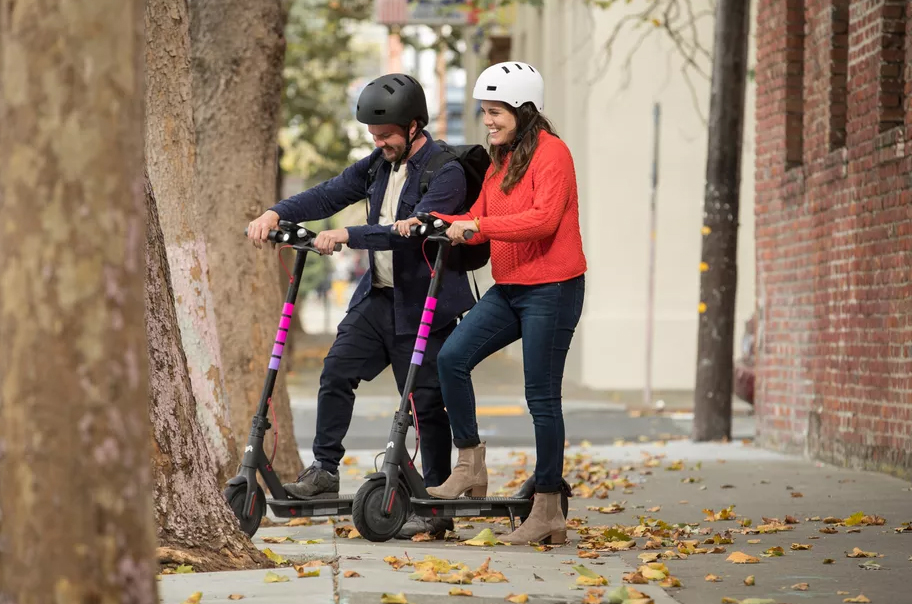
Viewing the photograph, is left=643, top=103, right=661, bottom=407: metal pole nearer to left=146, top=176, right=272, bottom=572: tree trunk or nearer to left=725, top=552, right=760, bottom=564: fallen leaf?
left=725, top=552, right=760, bottom=564: fallen leaf

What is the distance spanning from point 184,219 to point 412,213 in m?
1.72

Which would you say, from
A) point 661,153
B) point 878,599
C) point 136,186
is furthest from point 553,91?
point 136,186

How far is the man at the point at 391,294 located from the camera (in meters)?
6.89

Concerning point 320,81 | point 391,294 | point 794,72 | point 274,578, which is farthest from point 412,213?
point 320,81

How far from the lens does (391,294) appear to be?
7133 millimetres

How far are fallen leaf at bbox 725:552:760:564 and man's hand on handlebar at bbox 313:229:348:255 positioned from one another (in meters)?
2.03

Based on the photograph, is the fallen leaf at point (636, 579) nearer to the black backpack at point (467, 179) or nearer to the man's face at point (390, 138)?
the black backpack at point (467, 179)

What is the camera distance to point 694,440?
12.7 meters

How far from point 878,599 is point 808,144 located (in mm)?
6408

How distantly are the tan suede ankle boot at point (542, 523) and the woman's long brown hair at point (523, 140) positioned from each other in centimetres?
134

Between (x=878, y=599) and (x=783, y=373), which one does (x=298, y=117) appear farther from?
(x=878, y=599)

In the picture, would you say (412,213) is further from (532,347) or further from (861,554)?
(861,554)

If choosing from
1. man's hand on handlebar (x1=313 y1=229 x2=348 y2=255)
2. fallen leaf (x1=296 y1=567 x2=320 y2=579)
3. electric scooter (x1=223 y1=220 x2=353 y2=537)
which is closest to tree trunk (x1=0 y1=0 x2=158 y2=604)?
fallen leaf (x1=296 y1=567 x2=320 y2=579)

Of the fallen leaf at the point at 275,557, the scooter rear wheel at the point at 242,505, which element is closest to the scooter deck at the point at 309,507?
the scooter rear wheel at the point at 242,505
